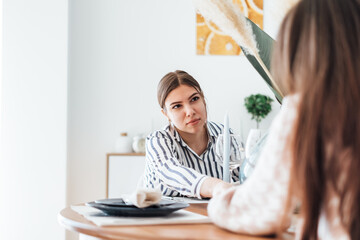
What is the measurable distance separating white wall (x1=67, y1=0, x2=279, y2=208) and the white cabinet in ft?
0.73

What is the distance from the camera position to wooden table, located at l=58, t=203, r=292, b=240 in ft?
3.23

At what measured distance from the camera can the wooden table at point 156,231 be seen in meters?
0.99

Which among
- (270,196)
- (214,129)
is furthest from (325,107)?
(214,129)

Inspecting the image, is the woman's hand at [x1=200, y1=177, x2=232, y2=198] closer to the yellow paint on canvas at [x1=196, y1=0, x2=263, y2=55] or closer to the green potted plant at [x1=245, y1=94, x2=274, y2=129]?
the green potted plant at [x1=245, y1=94, x2=274, y2=129]

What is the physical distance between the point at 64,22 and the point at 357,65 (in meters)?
3.63

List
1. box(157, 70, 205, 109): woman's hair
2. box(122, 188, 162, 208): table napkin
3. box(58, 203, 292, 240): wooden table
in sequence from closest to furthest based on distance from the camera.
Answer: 1. box(58, 203, 292, 240): wooden table
2. box(122, 188, 162, 208): table napkin
3. box(157, 70, 205, 109): woman's hair

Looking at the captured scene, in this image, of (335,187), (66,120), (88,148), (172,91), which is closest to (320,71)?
(335,187)

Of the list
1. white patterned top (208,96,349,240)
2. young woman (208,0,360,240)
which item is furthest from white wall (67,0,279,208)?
young woman (208,0,360,240)

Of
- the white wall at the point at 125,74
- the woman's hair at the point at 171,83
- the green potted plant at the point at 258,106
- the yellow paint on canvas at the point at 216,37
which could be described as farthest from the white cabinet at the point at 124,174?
the woman's hair at the point at 171,83

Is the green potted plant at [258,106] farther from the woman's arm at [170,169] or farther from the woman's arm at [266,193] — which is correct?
the woman's arm at [266,193]

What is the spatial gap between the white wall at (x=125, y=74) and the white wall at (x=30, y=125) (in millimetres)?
349

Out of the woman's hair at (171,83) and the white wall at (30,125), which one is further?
the white wall at (30,125)

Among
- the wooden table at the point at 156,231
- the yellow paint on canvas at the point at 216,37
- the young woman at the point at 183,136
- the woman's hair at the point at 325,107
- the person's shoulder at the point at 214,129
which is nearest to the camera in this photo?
the woman's hair at the point at 325,107

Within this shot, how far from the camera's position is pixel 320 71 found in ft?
2.72
